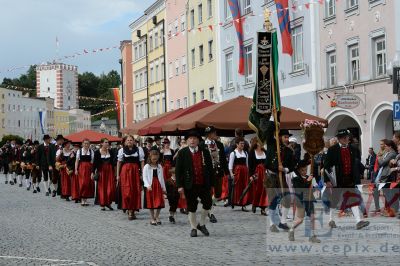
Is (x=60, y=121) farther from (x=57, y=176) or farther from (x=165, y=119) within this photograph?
(x=165, y=119)

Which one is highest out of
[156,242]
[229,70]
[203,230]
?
[229,70]

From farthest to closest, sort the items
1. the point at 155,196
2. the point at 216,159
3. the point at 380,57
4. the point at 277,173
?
the point at 380,57 → the point at 216,159 → the point at 155,196 → the point at 277,173

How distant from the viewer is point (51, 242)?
1269cm

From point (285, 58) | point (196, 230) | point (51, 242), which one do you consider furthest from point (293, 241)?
point (285, 58)

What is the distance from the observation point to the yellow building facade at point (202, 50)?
153ft

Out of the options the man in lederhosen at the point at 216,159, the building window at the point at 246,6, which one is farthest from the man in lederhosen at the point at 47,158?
the building window at the point at 246,6

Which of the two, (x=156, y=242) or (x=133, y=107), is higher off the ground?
(x=133, y=107)

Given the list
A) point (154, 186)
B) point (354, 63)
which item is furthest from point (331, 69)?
point (154, 186)

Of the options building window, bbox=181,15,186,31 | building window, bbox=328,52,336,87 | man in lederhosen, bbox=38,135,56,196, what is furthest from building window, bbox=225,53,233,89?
man in lederhosen, bbox=38,135,56,196

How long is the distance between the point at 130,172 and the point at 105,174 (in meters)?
3.31

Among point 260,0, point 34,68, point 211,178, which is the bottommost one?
point 211,178

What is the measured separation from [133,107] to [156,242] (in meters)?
62.9

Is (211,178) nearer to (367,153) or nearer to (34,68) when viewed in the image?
(367,153)

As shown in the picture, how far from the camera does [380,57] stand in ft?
95.9
